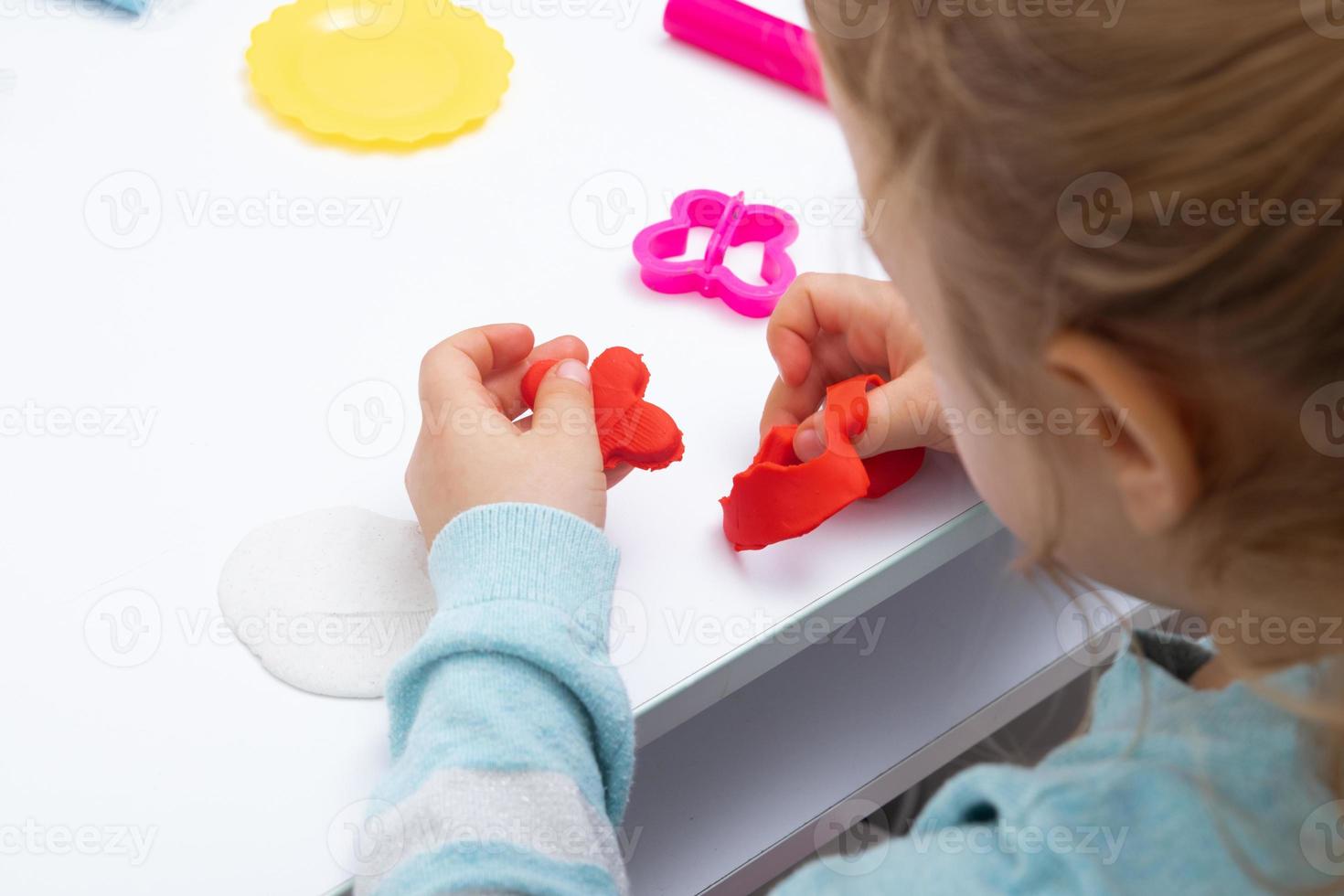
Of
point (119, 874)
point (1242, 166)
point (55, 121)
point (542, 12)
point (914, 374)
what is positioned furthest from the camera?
point (542, 12)

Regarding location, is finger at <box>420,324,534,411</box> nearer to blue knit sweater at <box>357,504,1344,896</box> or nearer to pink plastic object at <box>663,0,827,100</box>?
blue knit sweater at <box>357,504,1344,896</box>

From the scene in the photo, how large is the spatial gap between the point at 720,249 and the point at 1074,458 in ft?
0.99

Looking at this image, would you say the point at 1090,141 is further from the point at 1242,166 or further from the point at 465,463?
the point at 465,463

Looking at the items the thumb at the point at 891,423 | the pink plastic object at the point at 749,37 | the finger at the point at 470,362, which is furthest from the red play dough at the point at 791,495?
the pink plastic object at the point at 749,37

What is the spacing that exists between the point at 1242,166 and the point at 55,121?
677mm

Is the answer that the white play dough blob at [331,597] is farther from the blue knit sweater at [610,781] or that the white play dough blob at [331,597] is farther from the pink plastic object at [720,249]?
the pink plastic object at [720,249]

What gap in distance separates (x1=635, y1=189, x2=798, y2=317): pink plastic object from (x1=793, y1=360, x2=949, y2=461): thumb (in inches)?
4.3

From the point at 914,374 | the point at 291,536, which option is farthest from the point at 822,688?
the point at 291,536

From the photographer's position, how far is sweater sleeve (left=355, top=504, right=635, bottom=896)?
451 mm

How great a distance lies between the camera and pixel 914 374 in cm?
57

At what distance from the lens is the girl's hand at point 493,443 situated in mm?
526

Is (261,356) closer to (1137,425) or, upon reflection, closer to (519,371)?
(519,371)

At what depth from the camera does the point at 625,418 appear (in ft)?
1.82

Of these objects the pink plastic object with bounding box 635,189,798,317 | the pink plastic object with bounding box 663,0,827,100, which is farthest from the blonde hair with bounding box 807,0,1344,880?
the pink plastic object with bounding box 663,0,827,100
